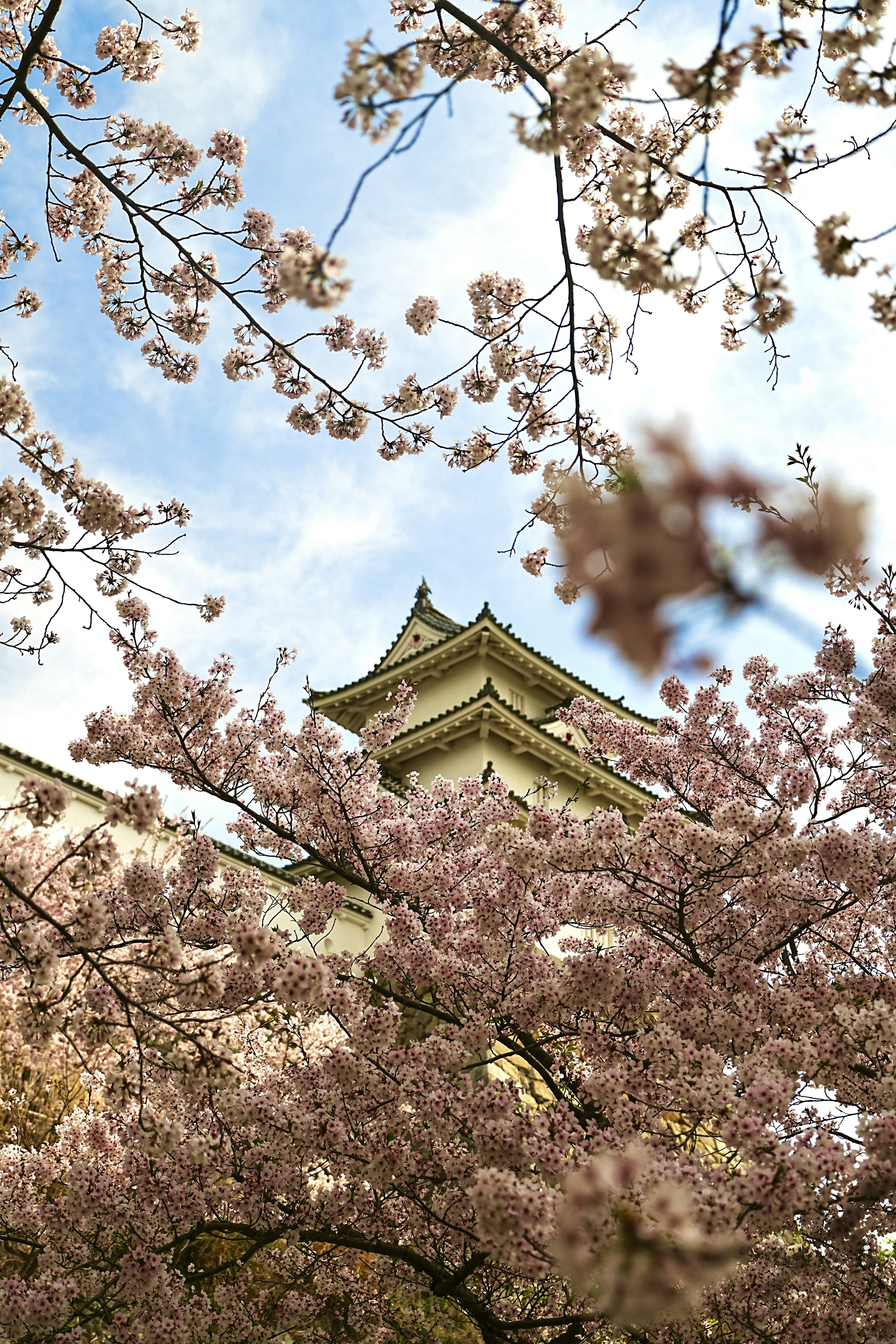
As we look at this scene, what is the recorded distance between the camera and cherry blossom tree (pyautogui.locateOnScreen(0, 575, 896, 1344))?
3615 millimetres

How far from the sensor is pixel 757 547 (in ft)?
3.01

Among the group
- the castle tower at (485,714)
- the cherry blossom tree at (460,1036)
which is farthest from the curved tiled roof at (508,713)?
the cherry blossom tree at (460,1036)

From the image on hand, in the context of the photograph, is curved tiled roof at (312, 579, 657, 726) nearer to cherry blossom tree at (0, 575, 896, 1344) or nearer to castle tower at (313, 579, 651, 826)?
castle tower at (313, 579, 651, 826)

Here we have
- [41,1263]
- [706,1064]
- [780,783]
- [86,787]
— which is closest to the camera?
[706,1064]

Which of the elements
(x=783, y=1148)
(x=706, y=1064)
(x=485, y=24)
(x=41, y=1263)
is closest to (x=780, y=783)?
(x=706, y=1064)

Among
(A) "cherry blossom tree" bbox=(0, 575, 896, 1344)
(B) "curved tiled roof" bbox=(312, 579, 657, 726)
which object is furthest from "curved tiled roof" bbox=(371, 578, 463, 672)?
(A) "cherry blossom tree" bbox=(0, 575, 896, 1344)

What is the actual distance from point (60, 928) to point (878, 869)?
4.69 m

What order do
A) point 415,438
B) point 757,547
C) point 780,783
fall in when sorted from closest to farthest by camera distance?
point 757,547 → point 415,438 → point 780,783

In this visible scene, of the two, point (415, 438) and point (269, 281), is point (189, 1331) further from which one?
point (269, 281)

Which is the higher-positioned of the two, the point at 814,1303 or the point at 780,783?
the point at 780,783

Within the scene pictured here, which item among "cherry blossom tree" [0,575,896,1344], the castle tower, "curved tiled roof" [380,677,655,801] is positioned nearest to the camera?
"cherry blossom tree" [0,575,896,1344]

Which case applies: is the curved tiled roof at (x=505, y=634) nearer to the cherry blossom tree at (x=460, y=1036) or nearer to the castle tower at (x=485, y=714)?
the castle tower at (x=485, y=714)

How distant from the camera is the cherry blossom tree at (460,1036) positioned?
11.9 feet

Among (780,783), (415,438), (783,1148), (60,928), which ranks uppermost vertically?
(415,438)
